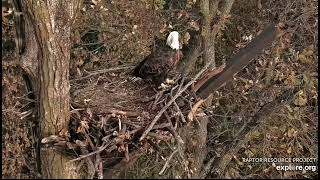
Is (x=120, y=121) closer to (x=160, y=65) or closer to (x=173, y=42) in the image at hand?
(x=160, y=65)

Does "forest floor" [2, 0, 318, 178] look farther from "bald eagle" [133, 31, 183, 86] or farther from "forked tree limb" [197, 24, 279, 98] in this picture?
"forked tree limb" [197, 24, 279, 98]

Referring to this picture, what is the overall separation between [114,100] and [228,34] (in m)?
3.39

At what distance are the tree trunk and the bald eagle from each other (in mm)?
852

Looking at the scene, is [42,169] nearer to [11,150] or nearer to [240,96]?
[11,150]

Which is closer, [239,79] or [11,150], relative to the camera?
[11,150]

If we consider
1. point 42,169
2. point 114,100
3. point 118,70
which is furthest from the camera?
point 118,70

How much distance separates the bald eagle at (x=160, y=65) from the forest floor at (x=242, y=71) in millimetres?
1010

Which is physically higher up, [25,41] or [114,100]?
[25,41]

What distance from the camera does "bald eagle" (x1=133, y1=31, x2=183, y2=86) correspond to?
4.59 meters

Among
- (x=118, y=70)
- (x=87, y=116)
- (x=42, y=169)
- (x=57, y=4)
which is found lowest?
(x=42, y=169)

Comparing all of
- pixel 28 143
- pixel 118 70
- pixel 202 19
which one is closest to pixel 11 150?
pixel 28 143

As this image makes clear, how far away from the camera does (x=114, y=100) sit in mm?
4223

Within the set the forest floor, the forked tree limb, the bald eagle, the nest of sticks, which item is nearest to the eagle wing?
the bald eagle

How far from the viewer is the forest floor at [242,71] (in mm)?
6004
